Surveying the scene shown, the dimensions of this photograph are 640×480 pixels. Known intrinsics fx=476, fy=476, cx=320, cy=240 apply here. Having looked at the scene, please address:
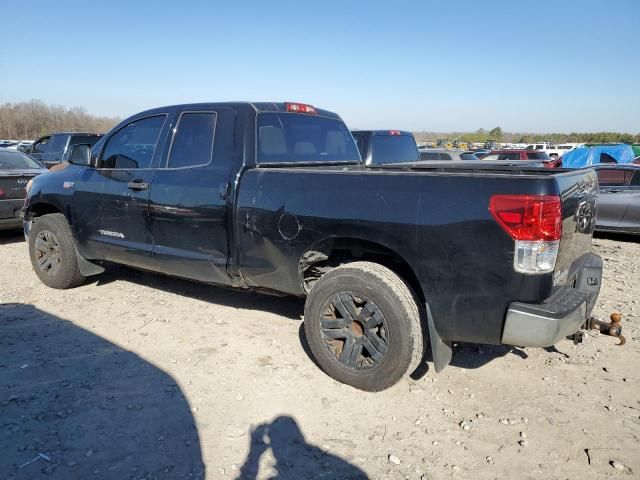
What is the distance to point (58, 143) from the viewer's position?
1270 cm

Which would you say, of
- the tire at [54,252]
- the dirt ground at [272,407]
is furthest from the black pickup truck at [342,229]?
the dirt ground at [272,407]

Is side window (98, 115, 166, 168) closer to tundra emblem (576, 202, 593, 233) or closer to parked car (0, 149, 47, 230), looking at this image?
tundra emblem (576, 202, 593, 233)

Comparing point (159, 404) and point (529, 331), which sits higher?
point (529, 331)

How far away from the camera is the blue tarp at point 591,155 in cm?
1780

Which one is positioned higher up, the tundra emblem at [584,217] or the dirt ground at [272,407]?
the tundra emblem at [584,217]

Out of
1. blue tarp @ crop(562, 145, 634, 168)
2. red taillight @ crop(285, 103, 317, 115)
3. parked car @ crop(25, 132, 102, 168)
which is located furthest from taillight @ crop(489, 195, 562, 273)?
blue tarp @ crop(562, 145, 634, 168)

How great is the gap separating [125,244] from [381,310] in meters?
2.66

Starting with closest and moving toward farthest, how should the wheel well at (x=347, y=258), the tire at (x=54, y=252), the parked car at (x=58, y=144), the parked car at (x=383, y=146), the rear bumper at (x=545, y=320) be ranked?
the rear bumper at (x=545, y=320)
the wheel well at (x=347, y=258)
the tire at (x=54, y=252)
the parked car at (x=383, y=146)
the parked car at (x=58, y=144)

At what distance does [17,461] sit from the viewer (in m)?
2.46

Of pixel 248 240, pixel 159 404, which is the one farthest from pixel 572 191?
pixel 159 404

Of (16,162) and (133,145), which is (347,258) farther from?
(16,162)

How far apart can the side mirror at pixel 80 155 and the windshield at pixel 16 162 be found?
4.01 m

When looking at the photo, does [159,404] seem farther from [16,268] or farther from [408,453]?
[16,268]

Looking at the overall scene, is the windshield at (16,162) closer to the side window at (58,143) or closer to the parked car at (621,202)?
the side window at (58,143)
